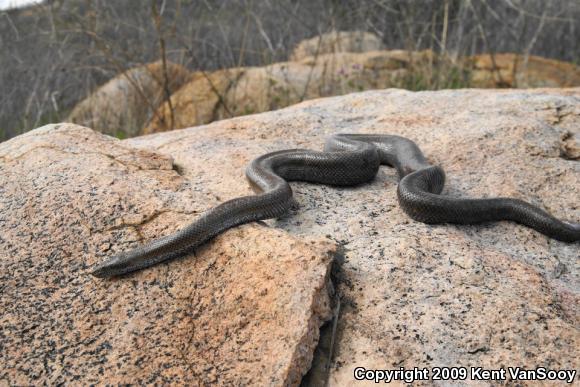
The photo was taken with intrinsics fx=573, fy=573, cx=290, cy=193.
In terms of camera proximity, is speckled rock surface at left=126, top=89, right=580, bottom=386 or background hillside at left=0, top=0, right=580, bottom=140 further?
background hillside at left=0, top=0, right=580, bottom=140

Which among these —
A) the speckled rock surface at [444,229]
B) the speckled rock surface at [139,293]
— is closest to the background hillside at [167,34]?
the speckled rock surface at [444,229]

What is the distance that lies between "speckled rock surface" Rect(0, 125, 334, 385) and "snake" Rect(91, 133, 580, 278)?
107 millimetres

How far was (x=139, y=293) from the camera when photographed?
318 centimetres

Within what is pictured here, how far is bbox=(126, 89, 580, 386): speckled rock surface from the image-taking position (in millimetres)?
2861

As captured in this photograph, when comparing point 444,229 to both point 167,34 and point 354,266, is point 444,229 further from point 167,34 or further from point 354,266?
point 167,34

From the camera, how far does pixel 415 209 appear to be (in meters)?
3.90

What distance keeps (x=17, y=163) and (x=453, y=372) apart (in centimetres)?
338

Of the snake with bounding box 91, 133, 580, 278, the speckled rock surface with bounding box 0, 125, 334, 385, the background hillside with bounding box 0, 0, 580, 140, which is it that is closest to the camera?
the speckled rock surface with bounding box 0, 125, 334, 385

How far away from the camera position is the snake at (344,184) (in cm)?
342

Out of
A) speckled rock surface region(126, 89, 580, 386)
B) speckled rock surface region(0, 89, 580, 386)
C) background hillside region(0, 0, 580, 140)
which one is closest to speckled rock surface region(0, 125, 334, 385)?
speckled rock surface region(0, 89, 580, 386)

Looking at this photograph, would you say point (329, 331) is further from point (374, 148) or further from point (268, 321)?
point (374, 148)

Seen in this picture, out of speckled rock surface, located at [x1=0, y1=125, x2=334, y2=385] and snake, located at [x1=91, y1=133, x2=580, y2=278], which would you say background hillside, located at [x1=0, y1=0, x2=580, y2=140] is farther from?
speckled rock surface, located at [x1=0, y1=125, x2=334, y2=385]

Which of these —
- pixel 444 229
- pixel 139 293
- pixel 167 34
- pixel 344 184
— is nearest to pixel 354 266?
pixel 444 229

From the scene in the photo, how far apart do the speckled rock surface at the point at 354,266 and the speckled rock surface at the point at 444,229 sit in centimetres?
1
